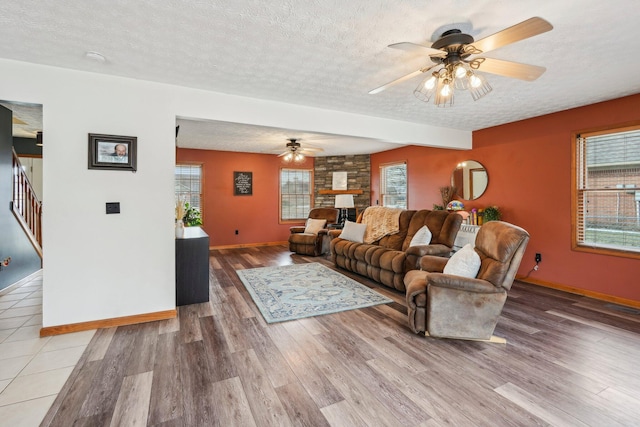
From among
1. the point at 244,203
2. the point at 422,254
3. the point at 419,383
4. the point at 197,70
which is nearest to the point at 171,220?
the point at 197,70

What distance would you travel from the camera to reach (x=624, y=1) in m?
1.79

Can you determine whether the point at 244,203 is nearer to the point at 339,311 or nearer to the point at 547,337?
the point at 339,311

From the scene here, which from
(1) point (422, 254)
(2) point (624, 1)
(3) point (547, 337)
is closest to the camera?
(2) point (624, 1)

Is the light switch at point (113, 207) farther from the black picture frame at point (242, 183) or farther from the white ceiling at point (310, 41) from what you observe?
the black picture frame at point (242, 183)

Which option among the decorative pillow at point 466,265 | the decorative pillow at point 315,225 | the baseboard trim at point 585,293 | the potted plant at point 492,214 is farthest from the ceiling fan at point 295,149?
the baseboard trim at point 585,293

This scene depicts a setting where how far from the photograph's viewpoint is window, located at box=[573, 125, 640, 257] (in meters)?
3.53

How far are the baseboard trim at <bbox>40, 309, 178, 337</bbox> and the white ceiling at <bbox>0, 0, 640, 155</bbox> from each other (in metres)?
2.41

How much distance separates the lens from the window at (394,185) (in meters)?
6.96

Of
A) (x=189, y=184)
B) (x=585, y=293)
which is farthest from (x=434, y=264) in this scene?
(x=189, y=184)

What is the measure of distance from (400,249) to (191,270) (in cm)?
292

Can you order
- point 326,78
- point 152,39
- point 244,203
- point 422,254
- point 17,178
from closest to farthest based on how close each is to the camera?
1. point 152,39
2. point 326,78
3. point 422,254
4. point 17,178
5. point 244,203

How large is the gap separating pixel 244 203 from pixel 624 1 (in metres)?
6.95

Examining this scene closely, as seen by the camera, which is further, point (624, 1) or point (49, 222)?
point (49, 222)

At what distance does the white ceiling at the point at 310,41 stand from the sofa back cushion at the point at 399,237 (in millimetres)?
1880
